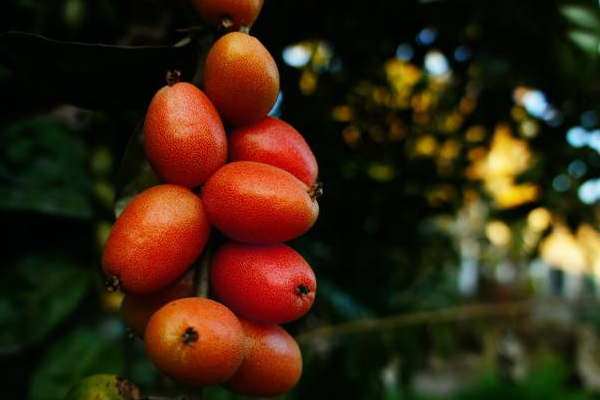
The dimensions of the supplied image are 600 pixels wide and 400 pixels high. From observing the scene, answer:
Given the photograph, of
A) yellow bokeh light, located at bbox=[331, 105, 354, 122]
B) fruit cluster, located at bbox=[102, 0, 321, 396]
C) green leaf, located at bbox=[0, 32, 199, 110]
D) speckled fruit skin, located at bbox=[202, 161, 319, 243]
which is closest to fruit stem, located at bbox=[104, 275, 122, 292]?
fruit cluster, located at bbox=[102, 0, 321, 396]

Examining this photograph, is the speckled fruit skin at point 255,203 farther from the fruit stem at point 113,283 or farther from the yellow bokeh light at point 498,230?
the yellow bokeh light at point 498,230

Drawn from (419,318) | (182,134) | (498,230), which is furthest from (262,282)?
(498,230)

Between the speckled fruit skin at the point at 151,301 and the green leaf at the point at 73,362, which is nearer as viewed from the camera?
the speckled fruit skin at the point at 151,301

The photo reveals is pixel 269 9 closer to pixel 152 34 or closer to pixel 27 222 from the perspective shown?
pixel 152 34

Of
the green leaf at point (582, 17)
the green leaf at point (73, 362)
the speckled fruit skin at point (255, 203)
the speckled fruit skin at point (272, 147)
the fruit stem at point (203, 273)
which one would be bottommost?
the green leaf at point (73, 362)

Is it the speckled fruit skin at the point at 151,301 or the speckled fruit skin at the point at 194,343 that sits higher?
the speckled fruit skin at the point at 194,343

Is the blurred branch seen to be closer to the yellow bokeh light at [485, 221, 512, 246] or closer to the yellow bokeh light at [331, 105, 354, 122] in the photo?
the yellow bokeh light at [485, 221, 512, 246]

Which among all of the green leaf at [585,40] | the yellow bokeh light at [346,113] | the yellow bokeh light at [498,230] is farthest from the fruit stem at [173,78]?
the yellow bokeh light at [498,230]

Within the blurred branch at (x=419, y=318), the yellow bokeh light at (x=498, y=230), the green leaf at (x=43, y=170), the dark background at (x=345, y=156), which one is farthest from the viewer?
the yellow bokeh light at (x=498, y=230)
